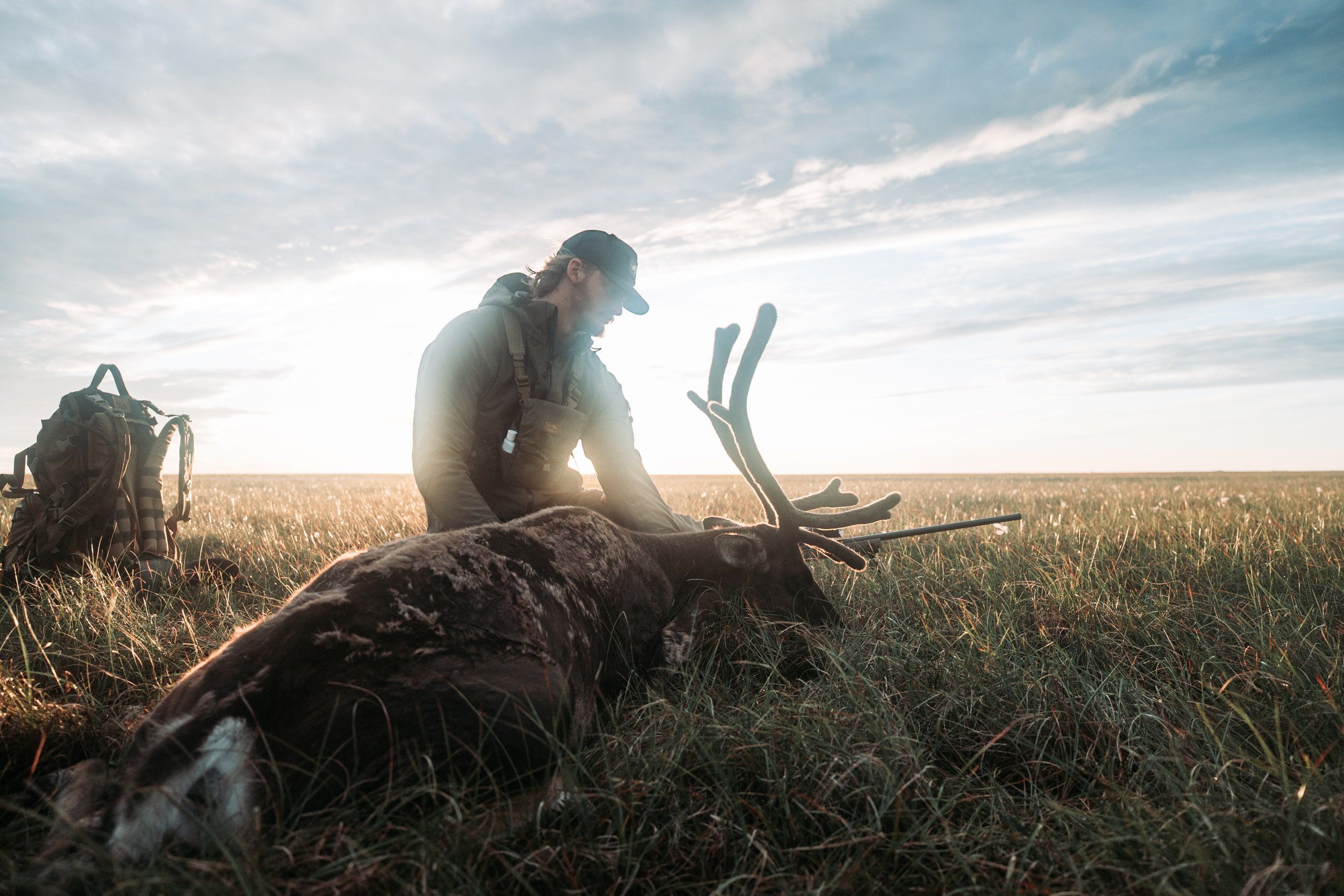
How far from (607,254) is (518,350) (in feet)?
3.43

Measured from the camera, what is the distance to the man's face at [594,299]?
530 centimetres

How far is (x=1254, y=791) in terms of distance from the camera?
2.18 m

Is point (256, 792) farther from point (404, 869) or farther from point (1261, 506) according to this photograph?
point (1261, 506)

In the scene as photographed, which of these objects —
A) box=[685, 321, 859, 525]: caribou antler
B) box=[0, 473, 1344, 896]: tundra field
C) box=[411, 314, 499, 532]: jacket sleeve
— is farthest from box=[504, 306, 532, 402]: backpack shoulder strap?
box=[0, 473, 1344, 896]: tundra field

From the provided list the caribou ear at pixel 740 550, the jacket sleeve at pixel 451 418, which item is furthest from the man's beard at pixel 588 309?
the caribou ear at pixel 740 550

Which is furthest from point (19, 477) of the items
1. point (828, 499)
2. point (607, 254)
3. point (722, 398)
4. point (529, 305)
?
point (828, 499)

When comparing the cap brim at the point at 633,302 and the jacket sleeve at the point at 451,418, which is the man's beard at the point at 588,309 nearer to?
the cap brim at the point at 633,302

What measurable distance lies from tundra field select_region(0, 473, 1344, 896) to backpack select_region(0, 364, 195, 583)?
1.12 feet

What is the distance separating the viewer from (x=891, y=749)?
2.31 m

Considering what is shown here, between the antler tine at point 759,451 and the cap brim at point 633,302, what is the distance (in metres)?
1.84

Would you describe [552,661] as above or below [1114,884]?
above

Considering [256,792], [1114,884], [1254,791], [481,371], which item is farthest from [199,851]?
[481,371]

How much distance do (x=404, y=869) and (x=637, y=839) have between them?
1.97 feet

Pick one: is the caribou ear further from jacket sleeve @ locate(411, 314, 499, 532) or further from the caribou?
jacket sleeve @ locate(411, 314, 499, 532)
